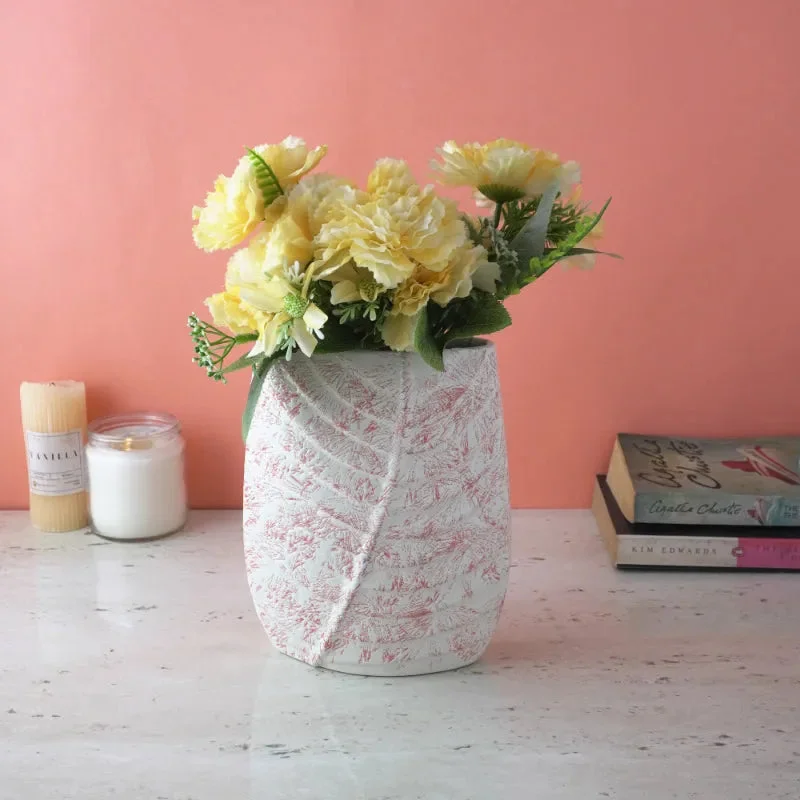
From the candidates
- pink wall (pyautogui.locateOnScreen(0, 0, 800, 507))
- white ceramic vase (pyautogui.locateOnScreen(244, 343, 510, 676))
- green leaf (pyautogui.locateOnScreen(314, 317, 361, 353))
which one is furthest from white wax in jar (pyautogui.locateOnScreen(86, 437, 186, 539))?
green leaf (pyautogui.locateOnScreen(314, 317, 361, 353))

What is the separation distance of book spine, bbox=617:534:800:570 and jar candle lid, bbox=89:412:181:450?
513 mm

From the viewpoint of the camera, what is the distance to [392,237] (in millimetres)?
605

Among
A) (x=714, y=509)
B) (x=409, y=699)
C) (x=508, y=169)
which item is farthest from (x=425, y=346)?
(x=714, y=509)

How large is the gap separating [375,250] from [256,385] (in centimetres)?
16

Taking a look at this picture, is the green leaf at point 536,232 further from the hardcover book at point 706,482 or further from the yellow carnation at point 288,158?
the hardcover book at point 706,482

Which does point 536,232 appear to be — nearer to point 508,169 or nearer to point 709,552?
point 508,169

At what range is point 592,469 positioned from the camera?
1158 millimetres

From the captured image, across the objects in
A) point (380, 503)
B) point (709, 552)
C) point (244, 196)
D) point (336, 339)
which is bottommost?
point (709, 552)

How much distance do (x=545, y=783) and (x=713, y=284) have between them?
69 centimetres

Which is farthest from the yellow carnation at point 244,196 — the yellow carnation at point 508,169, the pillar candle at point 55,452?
the pillar candle at point 55,452

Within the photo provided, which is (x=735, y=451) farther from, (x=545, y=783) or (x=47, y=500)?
(x=47, y=500)

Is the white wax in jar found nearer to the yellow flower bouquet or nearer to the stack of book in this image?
the yellow flower bouquet

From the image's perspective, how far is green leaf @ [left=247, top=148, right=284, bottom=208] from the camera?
0.64 m

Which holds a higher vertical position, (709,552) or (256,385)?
(256,385)
